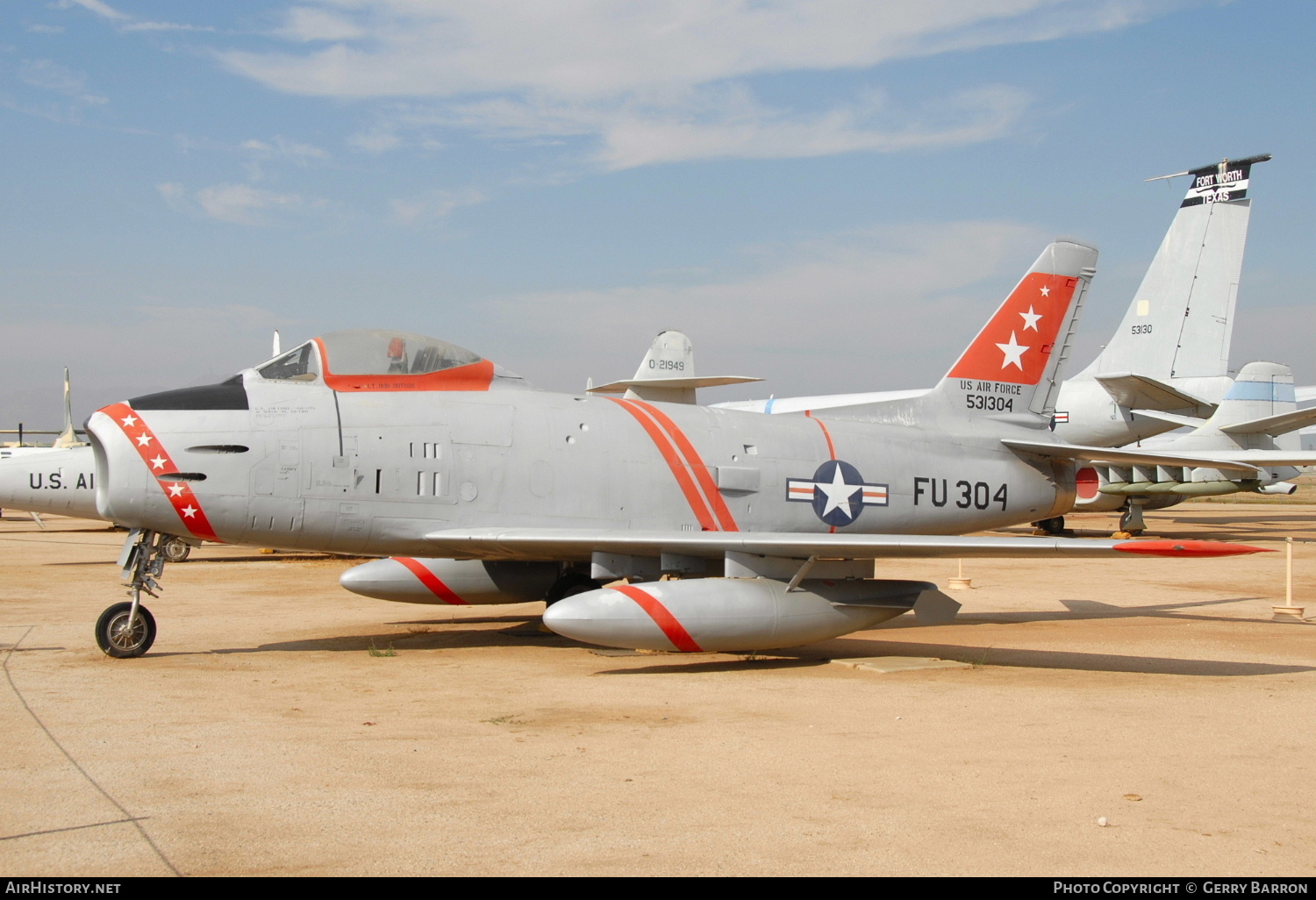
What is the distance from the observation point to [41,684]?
772 cm

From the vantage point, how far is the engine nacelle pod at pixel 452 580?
436 inches

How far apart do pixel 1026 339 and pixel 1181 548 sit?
6.12 metres

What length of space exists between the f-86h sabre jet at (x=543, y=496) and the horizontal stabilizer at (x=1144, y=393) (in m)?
17.6

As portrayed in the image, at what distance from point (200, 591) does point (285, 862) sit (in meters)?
12.7

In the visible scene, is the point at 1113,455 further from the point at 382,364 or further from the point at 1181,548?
the point at 382,364

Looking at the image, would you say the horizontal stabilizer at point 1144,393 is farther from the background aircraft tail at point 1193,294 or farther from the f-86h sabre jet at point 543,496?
the f-86h sabre jet at point 543,496

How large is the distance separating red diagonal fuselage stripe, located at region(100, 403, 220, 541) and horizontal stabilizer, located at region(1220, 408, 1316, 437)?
97.1 ft

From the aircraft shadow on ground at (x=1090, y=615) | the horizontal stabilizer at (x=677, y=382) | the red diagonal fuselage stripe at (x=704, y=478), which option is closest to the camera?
the red diagonal fuselage stripe at (x=704, y=478)

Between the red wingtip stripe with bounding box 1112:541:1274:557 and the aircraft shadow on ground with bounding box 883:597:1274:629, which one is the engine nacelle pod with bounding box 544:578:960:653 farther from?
the aircraft shadow on ground with bounding box 883:597:1274:629

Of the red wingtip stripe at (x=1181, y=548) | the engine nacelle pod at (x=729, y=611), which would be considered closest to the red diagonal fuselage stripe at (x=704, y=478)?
the engine nacelle pod at (x=729, y=611)

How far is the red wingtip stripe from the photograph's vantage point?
7387 mm

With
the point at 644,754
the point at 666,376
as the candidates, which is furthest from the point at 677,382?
the point at 644,754

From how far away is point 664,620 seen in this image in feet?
28.3
